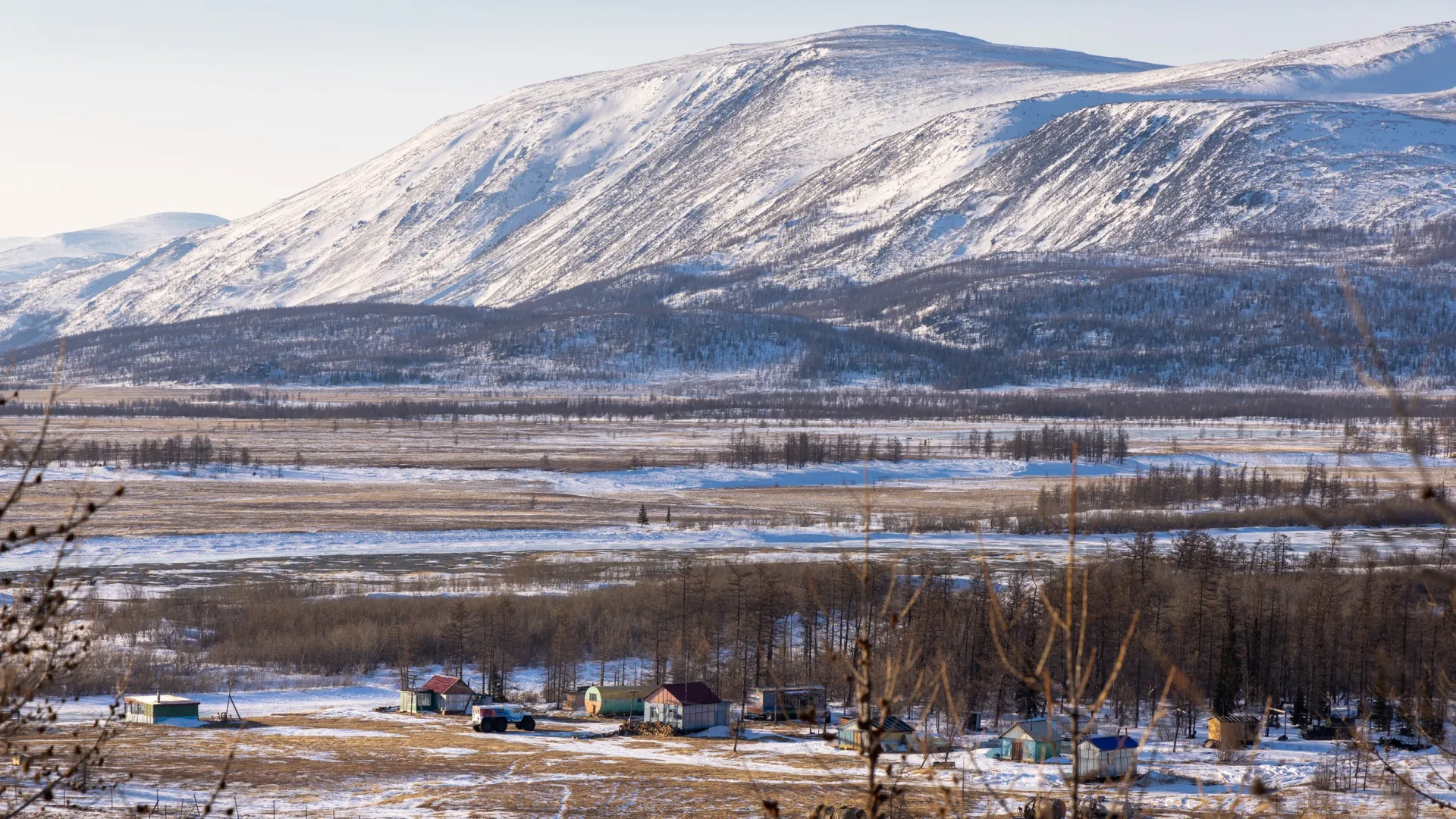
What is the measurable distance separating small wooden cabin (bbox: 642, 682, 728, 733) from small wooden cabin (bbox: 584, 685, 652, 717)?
70cm

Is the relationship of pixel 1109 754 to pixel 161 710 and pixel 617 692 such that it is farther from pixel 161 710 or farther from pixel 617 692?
pixel 161 710

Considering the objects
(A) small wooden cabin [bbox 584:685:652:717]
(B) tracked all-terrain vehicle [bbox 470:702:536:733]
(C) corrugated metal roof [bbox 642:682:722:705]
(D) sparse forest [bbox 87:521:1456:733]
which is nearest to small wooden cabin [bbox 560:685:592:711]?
(A) small wooden cabin [bbox 584:685:652:717]

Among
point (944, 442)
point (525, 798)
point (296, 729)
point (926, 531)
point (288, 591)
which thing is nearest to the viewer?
point (525, 798)

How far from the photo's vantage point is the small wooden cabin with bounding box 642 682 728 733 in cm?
4988

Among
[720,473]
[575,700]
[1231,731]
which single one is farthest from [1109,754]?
[720,473]

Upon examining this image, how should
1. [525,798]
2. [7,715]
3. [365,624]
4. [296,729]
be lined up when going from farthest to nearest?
1. [365,624]
2. [296,729]
3. [525,798]
4. [7,715]

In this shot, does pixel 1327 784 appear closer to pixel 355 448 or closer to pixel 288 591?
pixel 288 591

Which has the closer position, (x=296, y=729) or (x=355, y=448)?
(x=296, y=729)

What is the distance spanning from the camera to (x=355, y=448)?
5197 inches

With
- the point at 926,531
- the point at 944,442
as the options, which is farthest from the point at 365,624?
the point at 944,442

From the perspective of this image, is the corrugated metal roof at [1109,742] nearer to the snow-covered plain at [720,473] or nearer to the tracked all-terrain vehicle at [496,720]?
the tracked all-terrain vehicle at [496,720]

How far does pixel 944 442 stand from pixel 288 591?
91407 mm

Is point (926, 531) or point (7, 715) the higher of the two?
point (7, 715)

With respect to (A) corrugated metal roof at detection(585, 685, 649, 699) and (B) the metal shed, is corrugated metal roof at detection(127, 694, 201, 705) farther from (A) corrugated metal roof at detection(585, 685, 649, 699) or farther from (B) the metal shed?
(B) the metal shed
